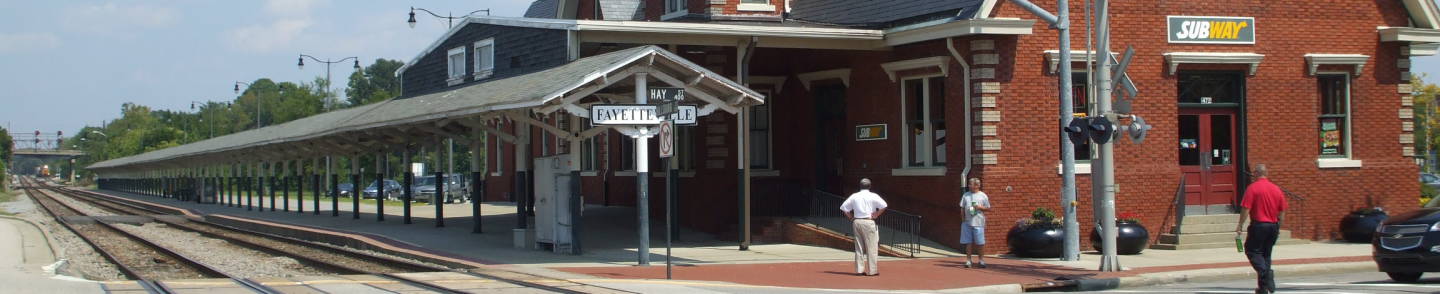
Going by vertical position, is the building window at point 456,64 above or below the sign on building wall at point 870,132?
above

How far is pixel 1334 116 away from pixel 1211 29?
3.07 meters

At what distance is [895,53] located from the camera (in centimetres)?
2317

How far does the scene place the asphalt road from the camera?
47.2ft

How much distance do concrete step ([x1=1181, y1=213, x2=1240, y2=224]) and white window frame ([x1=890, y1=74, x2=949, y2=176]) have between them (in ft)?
13.8

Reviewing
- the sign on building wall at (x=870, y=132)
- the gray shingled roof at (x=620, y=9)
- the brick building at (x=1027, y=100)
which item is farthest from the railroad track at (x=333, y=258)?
the gray shingled roof at (x=620, y=9)

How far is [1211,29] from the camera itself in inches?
896

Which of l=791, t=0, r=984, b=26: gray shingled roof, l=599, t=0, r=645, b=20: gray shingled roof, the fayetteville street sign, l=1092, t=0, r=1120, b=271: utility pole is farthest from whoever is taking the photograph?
l=599, t=0, r=645, b=20: gray shingled roof

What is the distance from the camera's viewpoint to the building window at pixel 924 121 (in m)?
22.6

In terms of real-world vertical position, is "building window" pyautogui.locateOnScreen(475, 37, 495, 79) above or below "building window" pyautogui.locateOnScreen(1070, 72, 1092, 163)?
above

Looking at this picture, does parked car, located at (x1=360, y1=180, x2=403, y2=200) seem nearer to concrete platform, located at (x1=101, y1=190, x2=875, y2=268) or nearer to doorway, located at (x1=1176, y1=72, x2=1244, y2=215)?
concrete platform, located at (x1=101, y1=190, x2=875, y2=268)

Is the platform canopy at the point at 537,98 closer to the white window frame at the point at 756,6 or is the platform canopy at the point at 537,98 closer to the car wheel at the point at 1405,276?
the white window frame at the point at 756,6

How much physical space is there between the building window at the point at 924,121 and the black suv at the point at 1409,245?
8.19 meters

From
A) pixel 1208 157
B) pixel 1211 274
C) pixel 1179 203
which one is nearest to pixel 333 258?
pixel 1211 274

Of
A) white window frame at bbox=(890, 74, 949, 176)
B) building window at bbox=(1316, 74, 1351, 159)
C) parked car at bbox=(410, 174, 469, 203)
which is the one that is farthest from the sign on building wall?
parked car at bbox=(410, 174, 469, 203)
